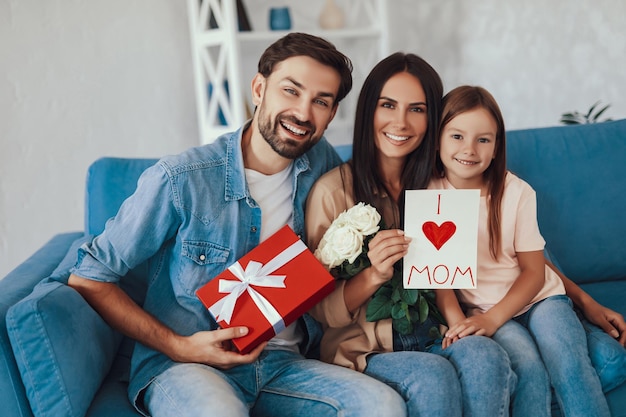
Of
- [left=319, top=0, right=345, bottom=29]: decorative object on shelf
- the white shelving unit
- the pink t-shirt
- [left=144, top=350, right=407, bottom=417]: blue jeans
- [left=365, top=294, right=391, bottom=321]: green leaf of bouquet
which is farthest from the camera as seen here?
[left=319, top=0, right=345, bottom=29]: decorative object on shelf

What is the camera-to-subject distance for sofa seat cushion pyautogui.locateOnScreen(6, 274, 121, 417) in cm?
139

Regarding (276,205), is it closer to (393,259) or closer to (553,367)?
(393,259)

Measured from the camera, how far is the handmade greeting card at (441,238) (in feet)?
5.19

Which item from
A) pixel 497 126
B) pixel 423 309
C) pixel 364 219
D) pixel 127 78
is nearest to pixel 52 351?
pixel 364 219

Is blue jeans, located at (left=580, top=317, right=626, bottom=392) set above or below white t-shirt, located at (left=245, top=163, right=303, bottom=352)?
below

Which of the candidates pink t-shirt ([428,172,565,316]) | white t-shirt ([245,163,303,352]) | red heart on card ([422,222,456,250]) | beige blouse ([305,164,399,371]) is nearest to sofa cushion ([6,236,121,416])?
white t-shirt ([245,163,303,352])

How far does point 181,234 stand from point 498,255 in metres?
0.82

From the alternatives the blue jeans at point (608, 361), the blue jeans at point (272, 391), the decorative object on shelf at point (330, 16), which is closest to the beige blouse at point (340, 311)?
the blue jeans at point (272, 391)

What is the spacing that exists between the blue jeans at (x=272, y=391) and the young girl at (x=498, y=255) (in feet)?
0.96

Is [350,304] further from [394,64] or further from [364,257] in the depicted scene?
[394,64]

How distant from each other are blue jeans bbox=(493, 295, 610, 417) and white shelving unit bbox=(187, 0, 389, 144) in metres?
1.80

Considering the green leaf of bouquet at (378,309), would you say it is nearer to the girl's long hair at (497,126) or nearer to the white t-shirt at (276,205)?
the white t-shirt at (276,205)

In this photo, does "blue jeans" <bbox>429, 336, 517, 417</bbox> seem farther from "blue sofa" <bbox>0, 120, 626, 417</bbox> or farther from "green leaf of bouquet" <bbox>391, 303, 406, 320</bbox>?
"blue sofa" <bbox>0, 120, 626, 417</bbox>

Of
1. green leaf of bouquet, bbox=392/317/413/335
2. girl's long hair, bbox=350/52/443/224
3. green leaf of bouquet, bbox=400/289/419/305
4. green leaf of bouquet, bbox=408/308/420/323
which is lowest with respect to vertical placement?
green leaf of bouquet, bbox=392/317/413/335
